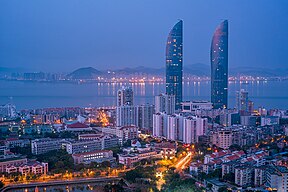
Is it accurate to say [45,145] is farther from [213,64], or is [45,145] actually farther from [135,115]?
[213,64]

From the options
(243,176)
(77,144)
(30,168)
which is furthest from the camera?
(77,144)

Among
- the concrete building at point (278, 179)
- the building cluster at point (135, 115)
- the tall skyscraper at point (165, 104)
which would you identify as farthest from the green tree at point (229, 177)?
the tall skyscraper at point (165, 104)

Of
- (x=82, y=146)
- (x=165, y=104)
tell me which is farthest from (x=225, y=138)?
(x=165, y=104)

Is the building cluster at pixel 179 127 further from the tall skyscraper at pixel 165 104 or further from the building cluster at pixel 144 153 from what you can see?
the tall skyscraper at pixel 165 104

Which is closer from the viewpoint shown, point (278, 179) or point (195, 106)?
point (278, 179)

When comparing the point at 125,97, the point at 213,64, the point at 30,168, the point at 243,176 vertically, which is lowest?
the point at 30,168

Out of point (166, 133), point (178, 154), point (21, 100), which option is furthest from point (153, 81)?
point (178, 154)
